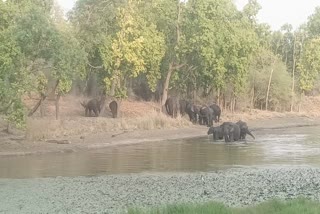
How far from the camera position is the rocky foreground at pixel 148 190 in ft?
50.5

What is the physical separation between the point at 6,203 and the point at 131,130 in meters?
24.0

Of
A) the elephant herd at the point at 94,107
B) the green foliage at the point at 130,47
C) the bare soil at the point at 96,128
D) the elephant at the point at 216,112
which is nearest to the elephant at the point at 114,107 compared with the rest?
the elephant herd at the point at 94,107

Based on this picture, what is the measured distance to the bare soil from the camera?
103ft

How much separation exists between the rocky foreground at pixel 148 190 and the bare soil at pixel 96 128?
984 centimetres

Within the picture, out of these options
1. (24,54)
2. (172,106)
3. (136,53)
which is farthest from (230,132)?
(24,54)

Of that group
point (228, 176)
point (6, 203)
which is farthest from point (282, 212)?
point (228, 176)

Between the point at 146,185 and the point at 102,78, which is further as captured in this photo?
the point at 102,78

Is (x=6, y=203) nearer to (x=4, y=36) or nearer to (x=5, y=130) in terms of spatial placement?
(x=4, y=36)

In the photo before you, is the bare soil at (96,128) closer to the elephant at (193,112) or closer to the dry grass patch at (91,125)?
the dry grass patch at (91,125)

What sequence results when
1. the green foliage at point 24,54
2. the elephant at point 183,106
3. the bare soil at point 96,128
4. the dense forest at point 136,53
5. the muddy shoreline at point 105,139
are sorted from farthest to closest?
the elephant at point 183,106, the bare soil at point 96,128, the muddy shoreline at point 105,139, the dense forest at point 136,53, the green foliage at point 24,54

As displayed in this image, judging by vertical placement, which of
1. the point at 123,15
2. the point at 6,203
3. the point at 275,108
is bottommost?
the point at 6,203

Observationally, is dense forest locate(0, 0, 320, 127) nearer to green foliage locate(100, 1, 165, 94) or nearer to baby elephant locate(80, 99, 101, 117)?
green foliage locate(100, 1, 165, 94)

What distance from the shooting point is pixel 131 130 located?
132ft

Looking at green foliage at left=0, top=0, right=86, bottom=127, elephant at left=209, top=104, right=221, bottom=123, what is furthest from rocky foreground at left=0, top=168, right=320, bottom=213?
elephant at left=209, top=104, right=221, bottom=123
